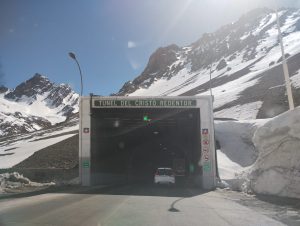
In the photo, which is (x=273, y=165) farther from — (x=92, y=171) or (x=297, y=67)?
(x=297, y=67)

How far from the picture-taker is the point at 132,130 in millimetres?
49188

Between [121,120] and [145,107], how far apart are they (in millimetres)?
8439

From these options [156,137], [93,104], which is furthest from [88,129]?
[156,137]

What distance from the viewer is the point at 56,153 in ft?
211

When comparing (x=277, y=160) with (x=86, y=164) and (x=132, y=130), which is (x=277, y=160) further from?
(x=132, y=130)

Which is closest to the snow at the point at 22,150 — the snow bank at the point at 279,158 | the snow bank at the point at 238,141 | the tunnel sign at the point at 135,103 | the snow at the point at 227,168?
the snow bank at the point at 238,141

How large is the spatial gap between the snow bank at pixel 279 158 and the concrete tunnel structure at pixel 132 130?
876 cm

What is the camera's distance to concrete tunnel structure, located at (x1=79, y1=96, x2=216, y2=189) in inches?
1313

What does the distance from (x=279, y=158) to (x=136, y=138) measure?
3460 cm

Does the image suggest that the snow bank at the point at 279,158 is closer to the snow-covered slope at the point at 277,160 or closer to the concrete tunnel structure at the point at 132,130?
the snow-covered slope at the point at 277,160

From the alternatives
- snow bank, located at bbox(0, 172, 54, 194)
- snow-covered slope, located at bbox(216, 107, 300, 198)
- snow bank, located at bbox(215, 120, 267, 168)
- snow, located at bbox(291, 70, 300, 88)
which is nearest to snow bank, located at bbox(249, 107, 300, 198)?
snow-covered slope, located at bbox(216, 107, 300, 198)

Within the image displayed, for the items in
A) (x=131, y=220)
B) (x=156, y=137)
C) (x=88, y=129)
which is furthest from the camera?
(x=156, y=137)

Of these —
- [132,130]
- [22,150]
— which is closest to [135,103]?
[132,130]

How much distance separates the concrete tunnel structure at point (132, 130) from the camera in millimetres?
33344
